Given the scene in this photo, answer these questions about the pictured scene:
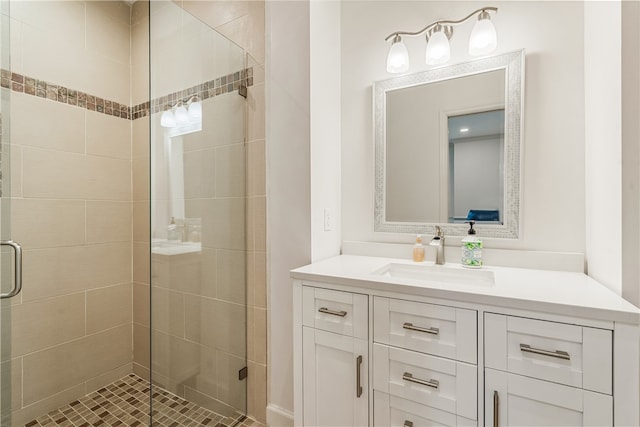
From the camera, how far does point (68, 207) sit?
6.11 ft

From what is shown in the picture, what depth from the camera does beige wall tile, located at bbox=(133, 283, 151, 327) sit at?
2.16m

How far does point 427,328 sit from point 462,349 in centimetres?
12

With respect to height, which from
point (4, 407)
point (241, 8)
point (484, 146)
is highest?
point (241, 8)

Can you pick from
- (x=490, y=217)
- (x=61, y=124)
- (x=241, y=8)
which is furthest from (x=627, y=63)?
(x=61, y=124)

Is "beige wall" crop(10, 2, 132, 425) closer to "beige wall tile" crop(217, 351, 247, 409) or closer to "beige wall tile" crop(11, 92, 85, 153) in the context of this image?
"beige wall tile" crop(11, 92, 85, 153)

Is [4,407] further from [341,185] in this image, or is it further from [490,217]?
[490,217]

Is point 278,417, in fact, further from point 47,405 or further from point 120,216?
point 120,216

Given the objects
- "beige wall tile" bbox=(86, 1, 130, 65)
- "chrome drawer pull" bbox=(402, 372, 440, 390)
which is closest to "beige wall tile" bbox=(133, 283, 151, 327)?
"beige wall tile" bbox=(86, 1, 130, 65)

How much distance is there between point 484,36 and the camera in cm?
138

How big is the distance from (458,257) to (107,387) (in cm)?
239

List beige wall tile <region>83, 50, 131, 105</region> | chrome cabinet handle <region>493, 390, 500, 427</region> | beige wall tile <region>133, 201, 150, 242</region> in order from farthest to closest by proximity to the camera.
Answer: beige wall tile <region>133, 201, 150, 242</region>
beige wall tile <region>83, 50, 131, 105</region>
chrome cabinet handle <region>493, 390, 500, 427</region>

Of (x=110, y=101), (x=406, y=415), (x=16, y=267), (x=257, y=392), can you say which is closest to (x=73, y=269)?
(x=16, y=267)

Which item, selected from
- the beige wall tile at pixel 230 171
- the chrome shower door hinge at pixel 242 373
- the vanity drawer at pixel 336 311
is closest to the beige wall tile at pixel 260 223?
the beige wall tile at pixel 230 171

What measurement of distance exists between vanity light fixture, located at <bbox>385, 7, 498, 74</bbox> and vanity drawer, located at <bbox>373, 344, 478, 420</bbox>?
135 cm
